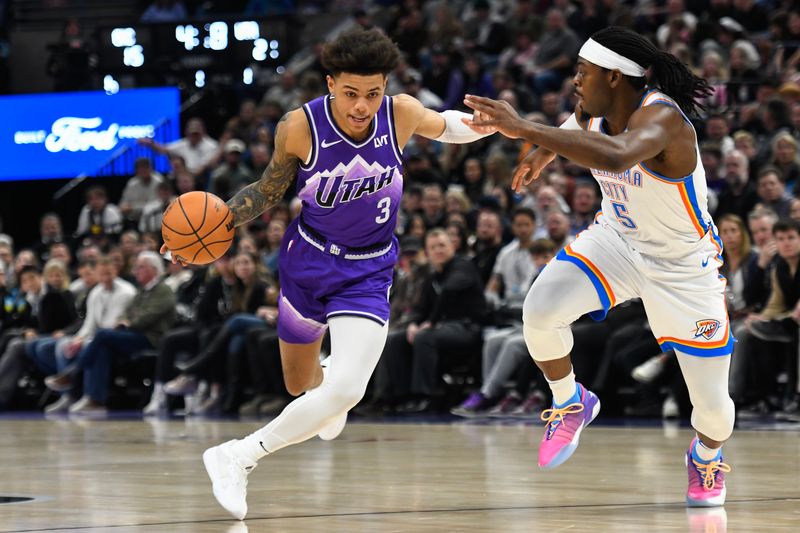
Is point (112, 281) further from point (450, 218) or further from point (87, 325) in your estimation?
point (450, 218)

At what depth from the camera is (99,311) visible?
12.8 meters

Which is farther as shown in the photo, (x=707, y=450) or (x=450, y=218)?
(x=450, y=218)

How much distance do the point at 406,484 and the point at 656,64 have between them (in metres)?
2.14

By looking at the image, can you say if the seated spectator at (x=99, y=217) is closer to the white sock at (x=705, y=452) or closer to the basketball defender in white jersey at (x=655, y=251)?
the basketball defender in white jersey at (x=655, y=251)

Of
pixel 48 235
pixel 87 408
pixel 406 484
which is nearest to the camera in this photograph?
pixel 406 484

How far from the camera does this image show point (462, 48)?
16078 millimetres

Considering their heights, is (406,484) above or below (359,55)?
below

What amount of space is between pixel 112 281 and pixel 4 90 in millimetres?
7924

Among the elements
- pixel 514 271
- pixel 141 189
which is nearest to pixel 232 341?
pixel 514 271

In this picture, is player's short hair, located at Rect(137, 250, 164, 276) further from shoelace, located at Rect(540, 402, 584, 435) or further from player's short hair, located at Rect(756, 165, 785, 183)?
shoelace, located at Rect(540, 402, 584, 435)

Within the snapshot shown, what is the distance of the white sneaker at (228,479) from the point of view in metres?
4.86

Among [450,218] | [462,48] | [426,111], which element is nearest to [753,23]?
Answer: [462,48]

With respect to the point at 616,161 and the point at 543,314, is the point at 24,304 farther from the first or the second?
the point at 616,161

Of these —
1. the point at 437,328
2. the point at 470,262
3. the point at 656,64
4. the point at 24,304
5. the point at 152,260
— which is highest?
the point at 656,64
